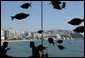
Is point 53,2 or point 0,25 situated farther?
point 0,25

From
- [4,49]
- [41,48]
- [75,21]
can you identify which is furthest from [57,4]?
[4,49]

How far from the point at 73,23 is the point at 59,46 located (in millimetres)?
122

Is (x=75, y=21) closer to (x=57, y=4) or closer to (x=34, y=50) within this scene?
(x=57, y=4)

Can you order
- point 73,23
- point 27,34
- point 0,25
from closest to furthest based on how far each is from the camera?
point 73,23, point 0,25, point 27,34

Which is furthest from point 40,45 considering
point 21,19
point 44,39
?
point 21,19

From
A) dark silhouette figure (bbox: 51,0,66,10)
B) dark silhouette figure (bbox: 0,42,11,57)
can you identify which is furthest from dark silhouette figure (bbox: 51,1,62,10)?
dark silhouette figure (bbox: 0,42,11,57)

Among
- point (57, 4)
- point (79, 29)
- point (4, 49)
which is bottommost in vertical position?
point (4, 49)

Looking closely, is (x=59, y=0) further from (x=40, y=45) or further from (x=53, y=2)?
(x=40, y=45)

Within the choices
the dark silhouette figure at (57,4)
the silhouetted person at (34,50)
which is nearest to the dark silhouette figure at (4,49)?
the silhouetted person at (34,50)

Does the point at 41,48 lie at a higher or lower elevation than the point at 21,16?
lower

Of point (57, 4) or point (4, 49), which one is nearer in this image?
point (57, 4)

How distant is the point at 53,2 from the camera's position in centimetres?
103

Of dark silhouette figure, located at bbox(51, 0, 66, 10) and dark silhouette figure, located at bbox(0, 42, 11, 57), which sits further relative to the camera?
dark silhouette figure, located at bbox(0, 42, 11, 57)

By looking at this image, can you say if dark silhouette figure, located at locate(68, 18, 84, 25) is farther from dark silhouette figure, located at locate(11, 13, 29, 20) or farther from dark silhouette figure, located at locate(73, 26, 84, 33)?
dark silhouette figure, located at locate(11, 13, 29, 20)
